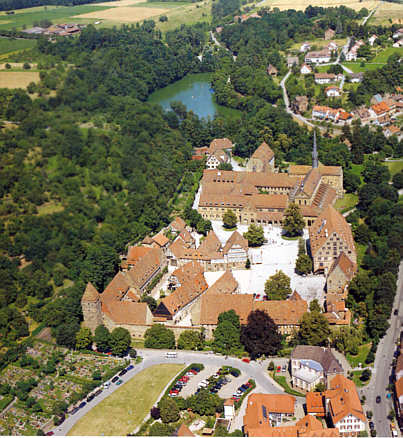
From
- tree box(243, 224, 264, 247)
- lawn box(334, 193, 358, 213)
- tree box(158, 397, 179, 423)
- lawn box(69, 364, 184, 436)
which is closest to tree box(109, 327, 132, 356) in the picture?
lawn box(69, 364, 184, 436)

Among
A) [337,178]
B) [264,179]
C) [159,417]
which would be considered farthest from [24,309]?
[337,178]

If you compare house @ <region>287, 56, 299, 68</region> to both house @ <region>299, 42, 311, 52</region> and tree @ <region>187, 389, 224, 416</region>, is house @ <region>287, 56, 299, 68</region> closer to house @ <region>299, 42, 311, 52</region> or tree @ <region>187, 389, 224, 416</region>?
house @ <region>299, 42, 311, 52</region>

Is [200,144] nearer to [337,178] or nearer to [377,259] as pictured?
[337,178]

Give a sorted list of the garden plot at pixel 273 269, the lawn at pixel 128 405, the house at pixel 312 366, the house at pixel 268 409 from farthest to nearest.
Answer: the garden plot at pixel 273 269, the house at pixel 312 366, the lawn at pixel 128 405, the house at pixel 268 409

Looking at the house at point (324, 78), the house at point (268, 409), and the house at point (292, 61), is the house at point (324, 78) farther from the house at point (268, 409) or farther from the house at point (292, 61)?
the house at point (268, 409)

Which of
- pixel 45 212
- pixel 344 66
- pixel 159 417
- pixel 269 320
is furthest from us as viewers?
pixel 344 66

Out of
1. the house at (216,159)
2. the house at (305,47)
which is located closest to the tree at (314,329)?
the house at (216,159)

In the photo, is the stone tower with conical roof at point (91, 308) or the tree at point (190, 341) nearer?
the tree at point (190, 341)
